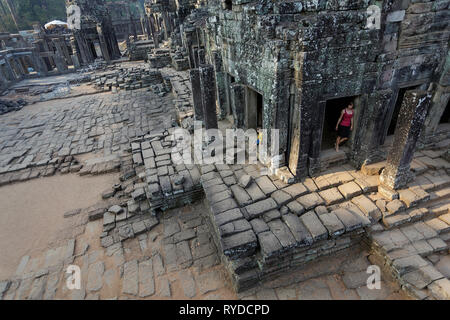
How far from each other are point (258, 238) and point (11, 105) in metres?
17.6

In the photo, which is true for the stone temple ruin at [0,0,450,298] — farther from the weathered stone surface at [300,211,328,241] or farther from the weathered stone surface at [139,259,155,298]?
the weathered stone surface at [139,259,155,298]

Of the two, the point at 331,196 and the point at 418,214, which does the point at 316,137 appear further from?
the point at 418,214

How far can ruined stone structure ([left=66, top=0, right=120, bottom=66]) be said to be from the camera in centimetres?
2266

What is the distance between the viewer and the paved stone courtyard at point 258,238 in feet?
14.1

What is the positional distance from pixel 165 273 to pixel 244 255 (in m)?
1.63

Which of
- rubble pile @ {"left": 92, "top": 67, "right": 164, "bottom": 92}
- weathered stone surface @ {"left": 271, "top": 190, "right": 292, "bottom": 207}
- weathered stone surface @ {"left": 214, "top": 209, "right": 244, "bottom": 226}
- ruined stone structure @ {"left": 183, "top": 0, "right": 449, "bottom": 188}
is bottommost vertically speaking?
weathered stone surface @ {"left": 214, "top": 209, "right": 244, "bottom": 226}

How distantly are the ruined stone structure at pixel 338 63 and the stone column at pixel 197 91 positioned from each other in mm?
1491

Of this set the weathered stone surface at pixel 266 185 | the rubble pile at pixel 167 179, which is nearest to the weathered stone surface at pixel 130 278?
the rubble pile at pixel 167 179

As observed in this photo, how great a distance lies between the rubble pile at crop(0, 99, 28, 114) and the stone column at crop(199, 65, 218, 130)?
14.0m

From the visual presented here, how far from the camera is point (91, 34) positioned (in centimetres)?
2325

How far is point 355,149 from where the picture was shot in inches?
221

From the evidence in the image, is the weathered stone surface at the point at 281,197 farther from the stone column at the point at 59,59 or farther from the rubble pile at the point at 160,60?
the stone column at the point at 59,59

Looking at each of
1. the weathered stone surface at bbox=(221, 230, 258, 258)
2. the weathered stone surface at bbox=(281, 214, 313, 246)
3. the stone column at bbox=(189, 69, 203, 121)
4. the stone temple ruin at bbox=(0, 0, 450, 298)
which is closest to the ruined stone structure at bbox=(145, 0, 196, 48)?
the stone column at bbox=(189, 69, 203, 121)
